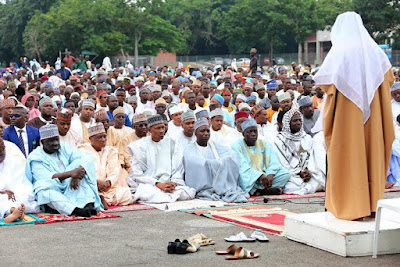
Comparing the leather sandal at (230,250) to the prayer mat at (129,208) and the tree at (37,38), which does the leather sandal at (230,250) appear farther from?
the tree at (37,38)

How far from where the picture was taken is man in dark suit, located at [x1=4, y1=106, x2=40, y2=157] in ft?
35.1

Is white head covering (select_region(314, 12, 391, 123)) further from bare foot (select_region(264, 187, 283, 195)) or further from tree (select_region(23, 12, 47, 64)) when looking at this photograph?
tree (select_region(23, 12, 47, 64))

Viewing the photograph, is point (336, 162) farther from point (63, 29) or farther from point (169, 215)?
point (63, 29)

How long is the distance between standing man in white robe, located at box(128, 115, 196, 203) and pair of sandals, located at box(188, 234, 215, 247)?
3025 mm

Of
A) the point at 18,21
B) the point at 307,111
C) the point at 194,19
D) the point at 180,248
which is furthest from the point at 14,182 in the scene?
the point at 18,21

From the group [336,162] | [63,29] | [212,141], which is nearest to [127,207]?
[212,141]

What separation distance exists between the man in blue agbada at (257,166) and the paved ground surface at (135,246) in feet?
6.22

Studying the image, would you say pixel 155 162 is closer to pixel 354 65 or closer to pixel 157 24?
pixel 354 65

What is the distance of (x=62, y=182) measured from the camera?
9664 millimetres

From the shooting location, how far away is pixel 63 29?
165ft

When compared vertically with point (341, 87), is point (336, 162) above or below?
below

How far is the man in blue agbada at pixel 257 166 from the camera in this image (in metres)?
11.1

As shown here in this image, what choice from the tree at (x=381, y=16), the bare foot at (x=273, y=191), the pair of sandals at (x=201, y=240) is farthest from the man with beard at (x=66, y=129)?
the tree at (x=381, y=16)

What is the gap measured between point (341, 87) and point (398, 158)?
17.6ft
